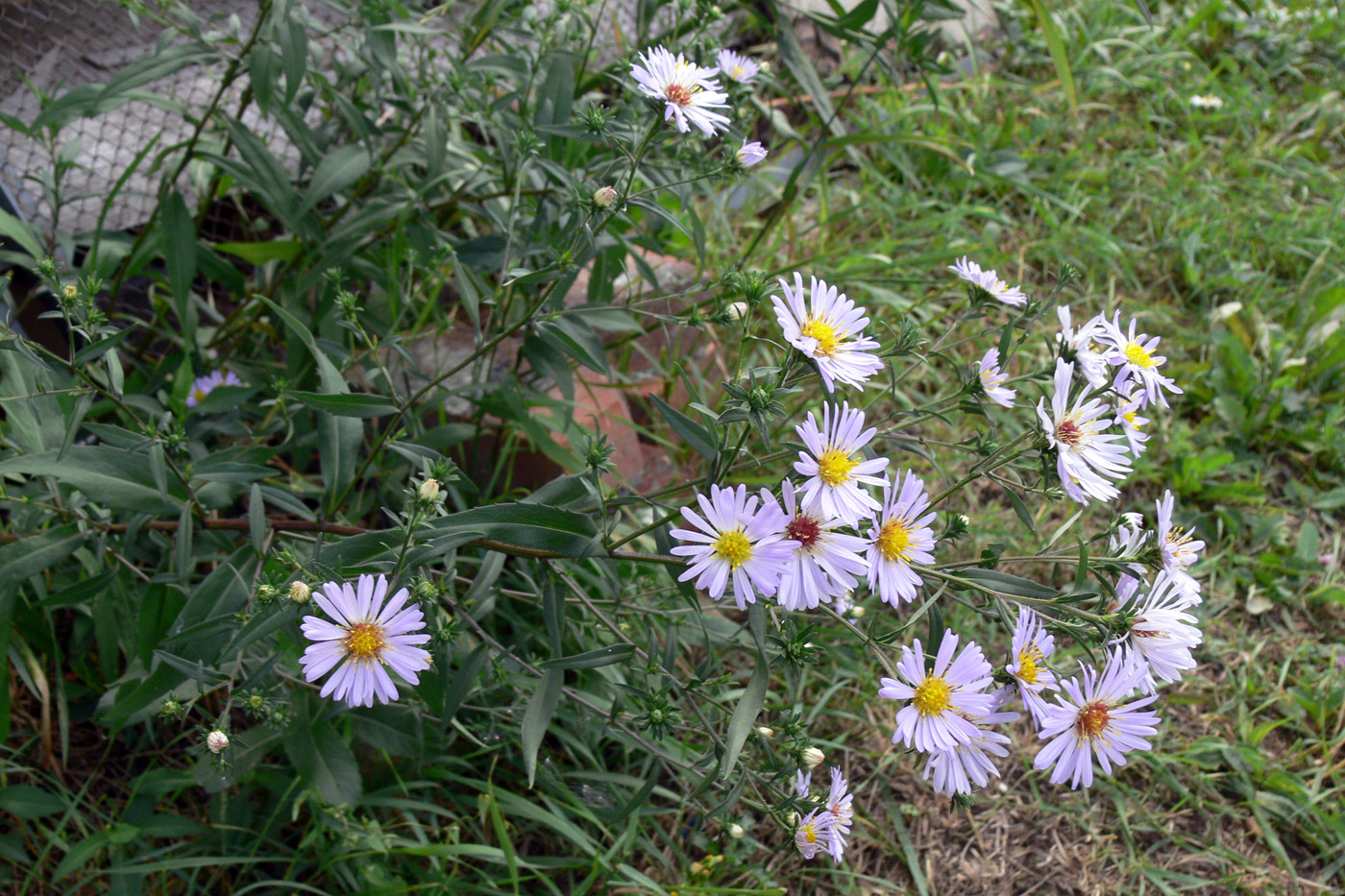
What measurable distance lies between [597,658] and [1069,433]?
25.7 inches

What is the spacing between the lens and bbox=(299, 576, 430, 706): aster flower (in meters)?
1.08

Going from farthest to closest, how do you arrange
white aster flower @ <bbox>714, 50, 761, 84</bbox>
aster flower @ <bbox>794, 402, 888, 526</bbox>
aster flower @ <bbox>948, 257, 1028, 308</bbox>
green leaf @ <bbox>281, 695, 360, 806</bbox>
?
white aster flower @ <bbox>714, 50, 761, 84</bbox>, green leaf @ <bbox>281, 695, 360, 806</bbox>, aster flower @ <bbox>948, 257, 1028, 308</bbox>, aster flower @ <bbox>794, 402, 888, 526</bbox>

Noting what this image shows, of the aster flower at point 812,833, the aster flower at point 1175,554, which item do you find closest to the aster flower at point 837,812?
the aster flower at point 812,833

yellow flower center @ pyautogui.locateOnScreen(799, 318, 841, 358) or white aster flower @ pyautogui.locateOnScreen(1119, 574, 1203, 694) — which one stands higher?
yellow flower center @ pyautogui.locateOnScreen(799, 318, 841, 358)

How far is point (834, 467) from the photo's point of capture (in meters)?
1.07

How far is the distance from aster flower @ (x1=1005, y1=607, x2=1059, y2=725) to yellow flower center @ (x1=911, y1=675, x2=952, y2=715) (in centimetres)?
8

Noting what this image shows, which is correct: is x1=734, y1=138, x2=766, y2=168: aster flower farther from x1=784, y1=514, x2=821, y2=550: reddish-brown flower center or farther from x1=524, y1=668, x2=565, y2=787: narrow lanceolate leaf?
x1=524, y1=668, x2=565, y2=787: narrow lanceolate leaf

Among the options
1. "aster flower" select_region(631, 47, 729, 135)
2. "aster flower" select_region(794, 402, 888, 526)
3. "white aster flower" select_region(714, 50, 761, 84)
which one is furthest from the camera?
"white aster flower" select_region(714, 50, 761, 84)

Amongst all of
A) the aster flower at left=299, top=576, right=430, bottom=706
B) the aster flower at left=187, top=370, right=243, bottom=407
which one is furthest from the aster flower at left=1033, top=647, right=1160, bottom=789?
the aster flower at left=187, top=370, right=243, bottom=407

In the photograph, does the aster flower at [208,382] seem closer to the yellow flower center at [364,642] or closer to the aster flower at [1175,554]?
the yellow flower center at [364,642]

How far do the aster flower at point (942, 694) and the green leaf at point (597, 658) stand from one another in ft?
1.13

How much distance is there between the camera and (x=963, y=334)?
8.93 feet

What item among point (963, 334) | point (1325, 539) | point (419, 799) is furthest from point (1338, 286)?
point (419, 799)

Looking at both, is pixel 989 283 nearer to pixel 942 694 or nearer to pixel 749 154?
pixel 749 154
